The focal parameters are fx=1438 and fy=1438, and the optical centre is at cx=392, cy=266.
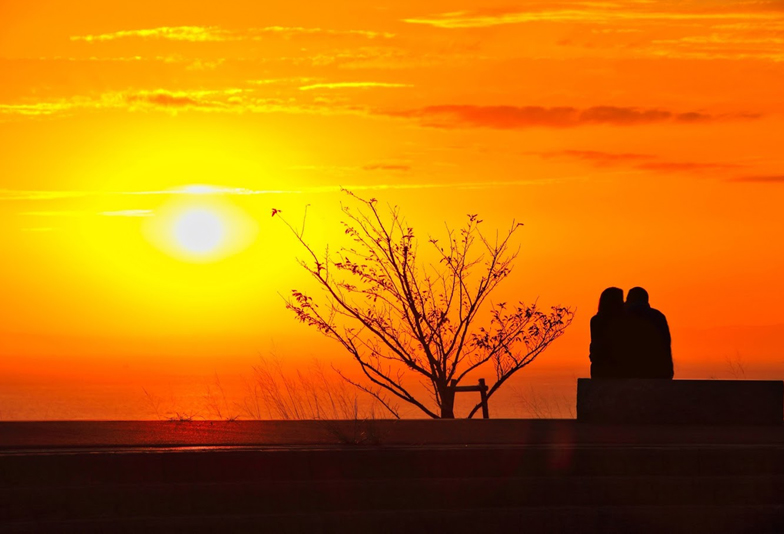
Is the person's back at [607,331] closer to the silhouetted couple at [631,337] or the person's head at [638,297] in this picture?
the silhouetted couple at [631,337]

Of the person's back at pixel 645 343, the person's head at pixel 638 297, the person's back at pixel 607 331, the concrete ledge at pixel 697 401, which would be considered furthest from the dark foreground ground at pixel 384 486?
the person's head at pixel 638 297

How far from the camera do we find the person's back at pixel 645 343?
1661cm

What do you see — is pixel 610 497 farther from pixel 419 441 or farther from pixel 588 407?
pixel 588 407

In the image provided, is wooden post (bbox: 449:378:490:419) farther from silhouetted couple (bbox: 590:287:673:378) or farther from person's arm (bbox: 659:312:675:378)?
person's arm (bbox: 659:312:675:378)

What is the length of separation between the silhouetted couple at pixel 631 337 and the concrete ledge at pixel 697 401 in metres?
0.54

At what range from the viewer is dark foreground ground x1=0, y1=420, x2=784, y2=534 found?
462 inches

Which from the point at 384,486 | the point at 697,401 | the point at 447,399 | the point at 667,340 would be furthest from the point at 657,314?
the point at 447,399

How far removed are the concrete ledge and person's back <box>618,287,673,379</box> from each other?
1.70 feet

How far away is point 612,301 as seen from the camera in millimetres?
16828

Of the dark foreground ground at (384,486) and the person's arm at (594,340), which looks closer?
the dark foreground ground at (384,486)

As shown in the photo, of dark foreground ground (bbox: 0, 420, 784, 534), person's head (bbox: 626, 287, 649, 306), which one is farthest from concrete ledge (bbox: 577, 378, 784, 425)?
dark foreground ground (bbox: 0, 420, 784, 534)

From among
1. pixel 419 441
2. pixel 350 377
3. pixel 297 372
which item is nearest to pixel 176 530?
pixel 419 441

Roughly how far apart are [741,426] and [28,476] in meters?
8.14

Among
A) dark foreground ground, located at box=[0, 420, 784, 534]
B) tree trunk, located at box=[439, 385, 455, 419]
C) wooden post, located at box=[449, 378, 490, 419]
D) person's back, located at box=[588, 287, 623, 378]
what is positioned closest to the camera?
dark foreground ground, located at box=[0, 420, 784, 534]
